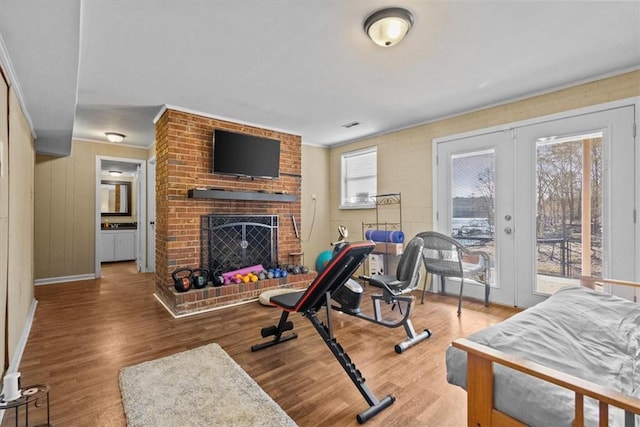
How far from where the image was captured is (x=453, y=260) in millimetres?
3795

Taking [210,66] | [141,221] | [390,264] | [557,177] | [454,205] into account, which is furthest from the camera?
[141,221]

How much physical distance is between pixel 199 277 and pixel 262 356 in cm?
162

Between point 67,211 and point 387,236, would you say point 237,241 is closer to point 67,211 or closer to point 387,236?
point 387,236

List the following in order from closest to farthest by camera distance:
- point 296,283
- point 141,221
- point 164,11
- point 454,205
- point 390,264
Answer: point 164,11, point 454,205, point 296,283, point 390,264, point 141,221

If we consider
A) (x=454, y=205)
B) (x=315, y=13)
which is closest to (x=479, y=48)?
(x=315, y=13)

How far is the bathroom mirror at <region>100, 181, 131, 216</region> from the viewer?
7875mm

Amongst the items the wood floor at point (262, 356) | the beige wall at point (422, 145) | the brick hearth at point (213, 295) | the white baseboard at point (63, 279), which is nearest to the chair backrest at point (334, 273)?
the wood floor at point (262, 356)

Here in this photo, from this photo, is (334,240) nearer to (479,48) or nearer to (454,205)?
(454,205)

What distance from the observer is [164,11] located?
1979 millimetres

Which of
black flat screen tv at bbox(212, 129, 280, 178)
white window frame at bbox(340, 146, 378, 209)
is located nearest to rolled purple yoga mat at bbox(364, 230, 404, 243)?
white window frame at bbox(340, 146, 378, 209)

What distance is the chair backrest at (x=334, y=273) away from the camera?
1.93 meters

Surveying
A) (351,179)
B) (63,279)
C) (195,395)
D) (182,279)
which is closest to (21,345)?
(182,279)

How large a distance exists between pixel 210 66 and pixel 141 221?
435 cm

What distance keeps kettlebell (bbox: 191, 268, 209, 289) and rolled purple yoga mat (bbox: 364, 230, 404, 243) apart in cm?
243
